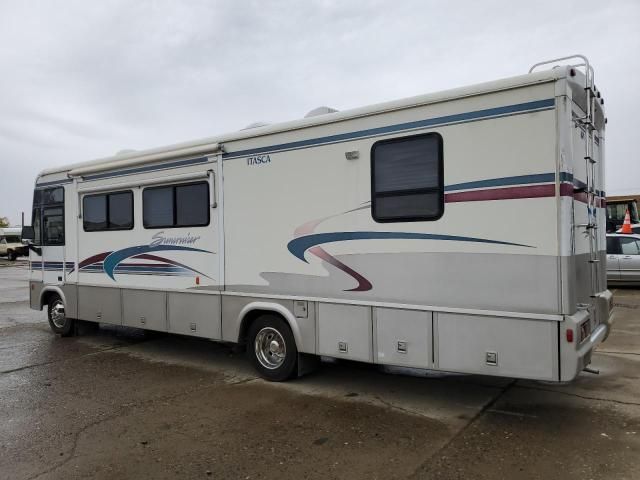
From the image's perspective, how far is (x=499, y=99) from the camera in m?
4.83

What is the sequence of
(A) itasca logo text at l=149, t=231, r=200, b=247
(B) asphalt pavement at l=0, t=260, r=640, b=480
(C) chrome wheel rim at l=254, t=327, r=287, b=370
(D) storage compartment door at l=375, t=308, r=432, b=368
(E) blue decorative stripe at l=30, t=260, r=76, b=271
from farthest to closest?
1. (E) blue decorative stripe at l=30, t=260, r=76, b=271
2. (A) itasca logo text at l=149, t=231, r=200, b=247
3. (C) chrome wheel rim at l=254, t=327, r=287, b=370
4. (D) storage compartment door at l=375, t=308, r=432, b=368
5. (B) asphalt pavement at l=0, t=260, r=640, b=480

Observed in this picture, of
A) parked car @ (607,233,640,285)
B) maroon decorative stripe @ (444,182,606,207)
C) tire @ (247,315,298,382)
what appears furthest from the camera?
parked car @ (607,233,640,285)

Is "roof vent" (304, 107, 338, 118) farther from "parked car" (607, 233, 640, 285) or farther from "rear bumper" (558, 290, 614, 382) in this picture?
"parked car" (607, 233, 640, 285)

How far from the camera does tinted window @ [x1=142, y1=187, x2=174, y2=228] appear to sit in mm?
7516

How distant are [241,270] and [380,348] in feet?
7.04

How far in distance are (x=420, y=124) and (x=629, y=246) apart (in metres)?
11.3

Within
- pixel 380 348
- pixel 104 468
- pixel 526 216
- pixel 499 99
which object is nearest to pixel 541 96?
pixel 499 99

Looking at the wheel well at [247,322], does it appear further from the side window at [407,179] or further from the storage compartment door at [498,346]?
the storage compartment door at [498,346]

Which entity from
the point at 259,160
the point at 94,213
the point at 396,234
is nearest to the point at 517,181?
the point at 396,234

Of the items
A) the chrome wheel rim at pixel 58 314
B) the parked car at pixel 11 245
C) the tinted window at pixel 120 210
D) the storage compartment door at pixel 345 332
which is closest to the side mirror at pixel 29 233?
the chrome wheel rim at pixel 58 314

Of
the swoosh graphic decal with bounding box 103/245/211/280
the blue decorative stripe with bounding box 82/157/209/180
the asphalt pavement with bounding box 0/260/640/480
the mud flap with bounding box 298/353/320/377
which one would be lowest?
the asphalt pavement with bounding box 0/260/640/480

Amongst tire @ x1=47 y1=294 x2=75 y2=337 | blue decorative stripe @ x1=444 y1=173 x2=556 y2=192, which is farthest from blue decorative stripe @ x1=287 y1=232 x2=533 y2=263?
tire @ x1=47 y1=294 x2=75 y2=337

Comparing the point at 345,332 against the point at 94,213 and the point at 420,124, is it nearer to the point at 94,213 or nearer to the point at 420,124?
the point at 420,124

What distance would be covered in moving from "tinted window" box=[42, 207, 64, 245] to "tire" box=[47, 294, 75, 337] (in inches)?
41.0
